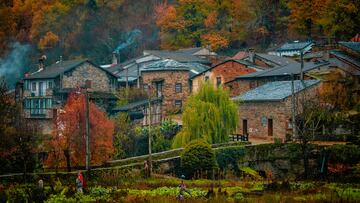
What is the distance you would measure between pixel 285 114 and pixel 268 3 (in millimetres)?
44846

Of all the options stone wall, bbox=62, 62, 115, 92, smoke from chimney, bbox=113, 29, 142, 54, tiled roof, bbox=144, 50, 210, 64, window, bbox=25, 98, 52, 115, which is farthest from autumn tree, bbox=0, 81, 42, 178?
smoke from chimney, bbox=113, 29, 142, 54

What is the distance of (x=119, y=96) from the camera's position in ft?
191

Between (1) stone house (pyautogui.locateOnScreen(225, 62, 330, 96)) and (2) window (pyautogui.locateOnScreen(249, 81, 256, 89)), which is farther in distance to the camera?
(2) window (pyautogui.locateOnScreen(249, 81, 256, 89))

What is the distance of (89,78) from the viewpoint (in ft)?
190

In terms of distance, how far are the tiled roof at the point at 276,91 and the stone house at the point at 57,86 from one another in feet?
44.9

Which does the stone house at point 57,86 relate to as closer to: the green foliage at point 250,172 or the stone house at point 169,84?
the stone house at point 169,84

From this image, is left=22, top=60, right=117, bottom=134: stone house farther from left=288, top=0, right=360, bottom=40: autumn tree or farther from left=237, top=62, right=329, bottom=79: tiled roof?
left=288, top=0, right=360, bottom=40: autumn tree

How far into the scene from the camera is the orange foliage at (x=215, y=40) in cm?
8444

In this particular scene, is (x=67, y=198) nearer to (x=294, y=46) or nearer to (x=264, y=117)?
(x=264, y=117)

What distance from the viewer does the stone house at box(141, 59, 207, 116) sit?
2424 inches

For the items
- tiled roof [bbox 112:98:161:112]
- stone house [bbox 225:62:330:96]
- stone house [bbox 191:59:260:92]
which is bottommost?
tiled roof [bbox 112:98:161:112]

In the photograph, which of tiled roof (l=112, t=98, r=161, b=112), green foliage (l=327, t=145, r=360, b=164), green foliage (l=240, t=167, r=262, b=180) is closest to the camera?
green foliage (l=327, t=145, r=360, b=164)

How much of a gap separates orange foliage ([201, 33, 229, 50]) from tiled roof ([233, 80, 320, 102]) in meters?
34.8

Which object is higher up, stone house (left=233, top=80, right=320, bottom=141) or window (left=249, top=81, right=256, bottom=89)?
window (left=249, top=81, right=256, bottom=89)
